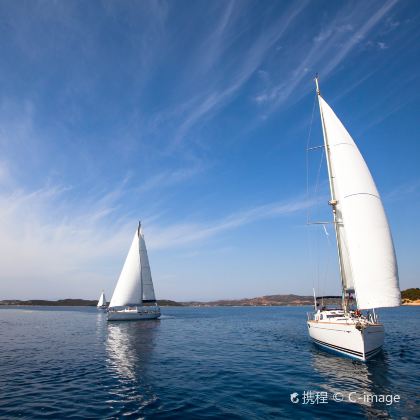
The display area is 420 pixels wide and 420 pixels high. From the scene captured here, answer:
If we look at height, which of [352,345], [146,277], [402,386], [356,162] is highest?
[356,162]

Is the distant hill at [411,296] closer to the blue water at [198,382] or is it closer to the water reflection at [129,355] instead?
the blue water at [198,382]

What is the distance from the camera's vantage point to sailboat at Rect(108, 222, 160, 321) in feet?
205

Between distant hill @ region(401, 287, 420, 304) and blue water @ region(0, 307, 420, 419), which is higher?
distant hill @ region(401, 287, 420, 304)

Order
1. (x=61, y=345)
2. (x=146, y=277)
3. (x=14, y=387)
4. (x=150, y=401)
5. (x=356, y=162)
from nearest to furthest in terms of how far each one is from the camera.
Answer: (x=150, y=401) → (x=14, y=387) → (x=356, y=162) → (x=61, y=345) → (x=146, y=277)

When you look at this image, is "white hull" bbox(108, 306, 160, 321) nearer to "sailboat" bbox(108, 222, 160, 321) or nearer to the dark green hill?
"sailboat" bbox(108, 222, 160, 321)

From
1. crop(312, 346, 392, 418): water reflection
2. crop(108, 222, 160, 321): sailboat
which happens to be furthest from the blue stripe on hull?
crop(108, 222, 160, 321): sailboat

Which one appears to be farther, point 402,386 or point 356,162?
point 356,162

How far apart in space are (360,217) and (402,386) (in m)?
11.7

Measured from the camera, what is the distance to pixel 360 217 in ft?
79.5

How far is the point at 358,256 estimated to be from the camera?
76.8ft

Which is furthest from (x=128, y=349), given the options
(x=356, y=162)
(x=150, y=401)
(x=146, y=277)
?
(x=146, y=277)

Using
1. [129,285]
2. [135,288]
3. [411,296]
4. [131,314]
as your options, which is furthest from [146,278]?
[411,296]

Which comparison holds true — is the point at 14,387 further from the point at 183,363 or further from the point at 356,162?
the point at 356,162

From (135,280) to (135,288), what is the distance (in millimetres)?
1704
